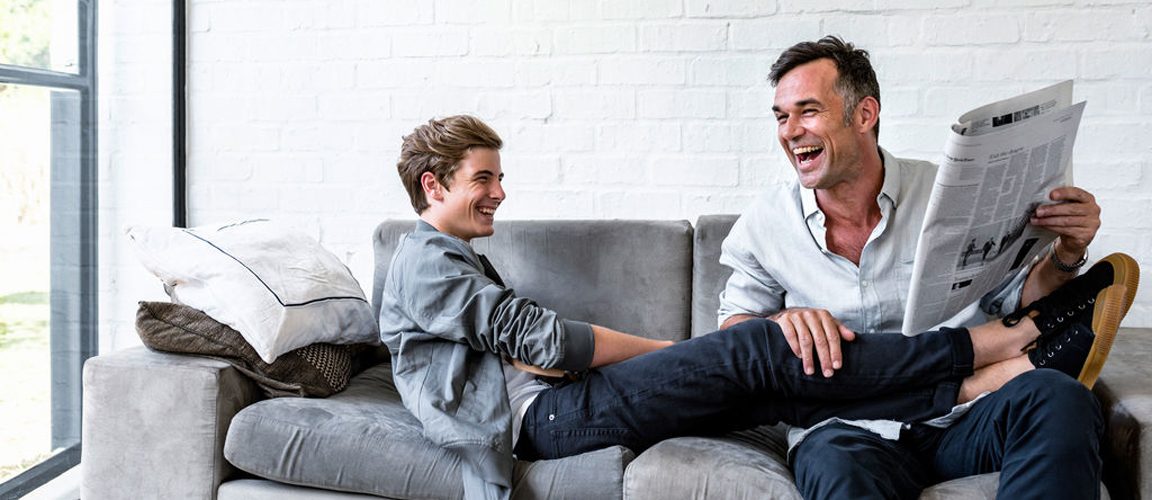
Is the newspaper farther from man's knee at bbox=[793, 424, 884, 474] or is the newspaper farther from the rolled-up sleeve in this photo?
the rolled-up sleeve

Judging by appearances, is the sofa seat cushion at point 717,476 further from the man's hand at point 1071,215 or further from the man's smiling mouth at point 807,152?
the man's smiling mouth at point 807,152

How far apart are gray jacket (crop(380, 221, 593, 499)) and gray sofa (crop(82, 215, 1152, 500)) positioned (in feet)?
0.21

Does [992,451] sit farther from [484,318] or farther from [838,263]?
[484,318]

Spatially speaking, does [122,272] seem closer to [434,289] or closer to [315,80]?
[315,80]

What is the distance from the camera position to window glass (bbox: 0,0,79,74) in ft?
7.69

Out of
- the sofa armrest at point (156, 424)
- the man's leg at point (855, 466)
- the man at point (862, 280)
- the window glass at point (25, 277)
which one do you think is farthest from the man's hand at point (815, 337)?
the window glass at point (25, 277)

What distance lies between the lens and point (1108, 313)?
1.68m

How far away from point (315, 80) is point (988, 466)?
1992 millimetres

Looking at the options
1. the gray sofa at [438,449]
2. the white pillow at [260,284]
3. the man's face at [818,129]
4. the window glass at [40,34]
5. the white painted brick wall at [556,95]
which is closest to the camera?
the gray sofa at [438,449]

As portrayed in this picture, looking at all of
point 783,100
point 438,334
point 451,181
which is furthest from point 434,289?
point 783,100

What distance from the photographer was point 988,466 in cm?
166

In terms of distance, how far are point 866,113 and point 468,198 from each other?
2.55ft

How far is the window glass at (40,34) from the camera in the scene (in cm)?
234

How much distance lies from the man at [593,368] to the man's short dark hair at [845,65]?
0.47m
